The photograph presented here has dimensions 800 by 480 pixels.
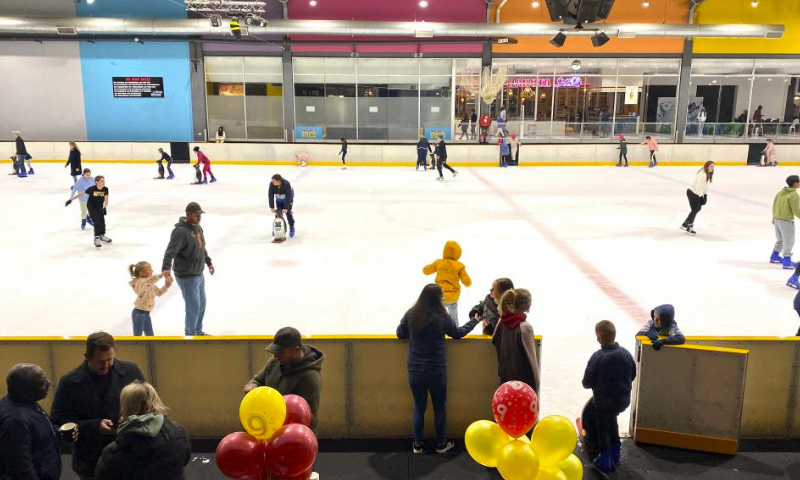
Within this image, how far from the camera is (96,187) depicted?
11086mm

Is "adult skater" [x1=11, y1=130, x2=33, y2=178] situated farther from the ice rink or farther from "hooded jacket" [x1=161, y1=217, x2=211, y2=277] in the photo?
"hooded jacket" [x1=161, y1=217, x2=211, y2=277]

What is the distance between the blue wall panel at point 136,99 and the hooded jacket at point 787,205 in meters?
24.0

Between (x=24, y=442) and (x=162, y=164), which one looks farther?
(x=162, y=164)

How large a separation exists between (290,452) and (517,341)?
6.88 feet

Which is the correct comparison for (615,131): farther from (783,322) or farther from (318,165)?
(783,322)

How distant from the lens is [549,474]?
10.5 feet

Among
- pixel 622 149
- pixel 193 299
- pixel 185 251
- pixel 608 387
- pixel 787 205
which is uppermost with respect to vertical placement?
pixel 622 149

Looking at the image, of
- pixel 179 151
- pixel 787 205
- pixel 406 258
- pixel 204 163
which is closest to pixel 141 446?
pixel 406 258

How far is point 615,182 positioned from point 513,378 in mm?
18508

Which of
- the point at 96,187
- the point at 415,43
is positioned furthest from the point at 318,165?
the point at 96,187

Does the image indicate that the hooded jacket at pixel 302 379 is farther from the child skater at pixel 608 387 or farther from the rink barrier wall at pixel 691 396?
the rink barrier wall at pixel 691 396

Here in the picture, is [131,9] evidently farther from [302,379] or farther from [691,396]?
[691,396]

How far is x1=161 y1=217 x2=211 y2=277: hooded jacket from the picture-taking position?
6516mm

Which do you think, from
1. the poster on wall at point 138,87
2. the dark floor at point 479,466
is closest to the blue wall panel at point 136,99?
the poster on wall at point 138,87
